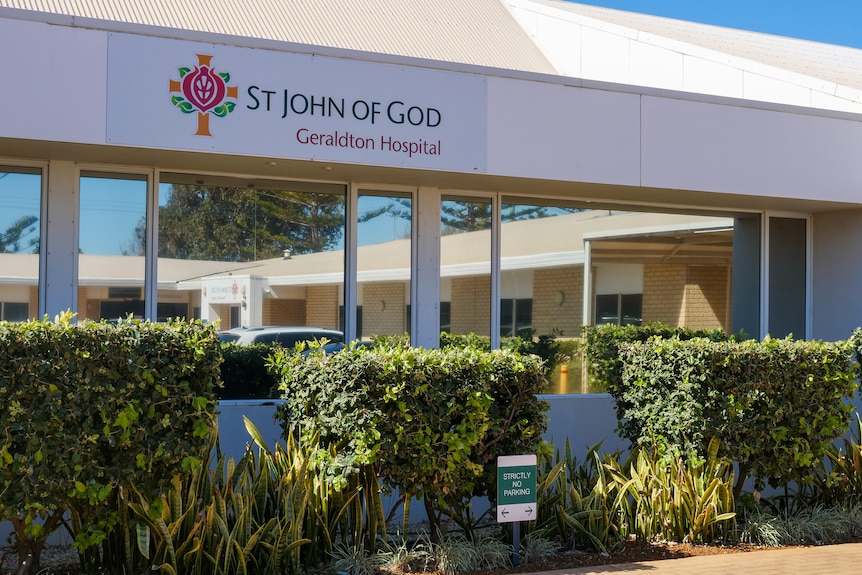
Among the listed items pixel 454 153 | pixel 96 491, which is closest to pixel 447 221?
pixel 454 153

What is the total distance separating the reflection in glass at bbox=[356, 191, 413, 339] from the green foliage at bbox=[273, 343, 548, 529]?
2.54 metres

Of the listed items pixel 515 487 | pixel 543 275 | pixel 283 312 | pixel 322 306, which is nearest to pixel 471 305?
pixel 543 275

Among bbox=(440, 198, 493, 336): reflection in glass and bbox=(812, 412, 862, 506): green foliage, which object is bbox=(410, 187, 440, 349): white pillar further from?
bbox=(812, 412, 862, 506): green foliage

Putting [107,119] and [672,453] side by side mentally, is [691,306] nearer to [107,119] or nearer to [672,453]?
[672,453]

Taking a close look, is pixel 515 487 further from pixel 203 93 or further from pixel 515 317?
pixel 203 93

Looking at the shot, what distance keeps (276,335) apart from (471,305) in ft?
7.13

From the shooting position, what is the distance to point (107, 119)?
763cm

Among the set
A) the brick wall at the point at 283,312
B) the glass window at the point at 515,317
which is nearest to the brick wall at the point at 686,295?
the glass window at the point at 515,317

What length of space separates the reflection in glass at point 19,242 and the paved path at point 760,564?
5.11 metres

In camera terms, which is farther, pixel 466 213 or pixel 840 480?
pixel 466 213

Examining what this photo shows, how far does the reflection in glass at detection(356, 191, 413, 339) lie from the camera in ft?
31.8

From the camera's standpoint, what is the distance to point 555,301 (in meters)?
10.5

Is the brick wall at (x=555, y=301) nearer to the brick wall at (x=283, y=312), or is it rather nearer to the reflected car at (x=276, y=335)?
the reflected car at (x=276, y=335)

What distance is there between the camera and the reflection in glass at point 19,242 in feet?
27.3
